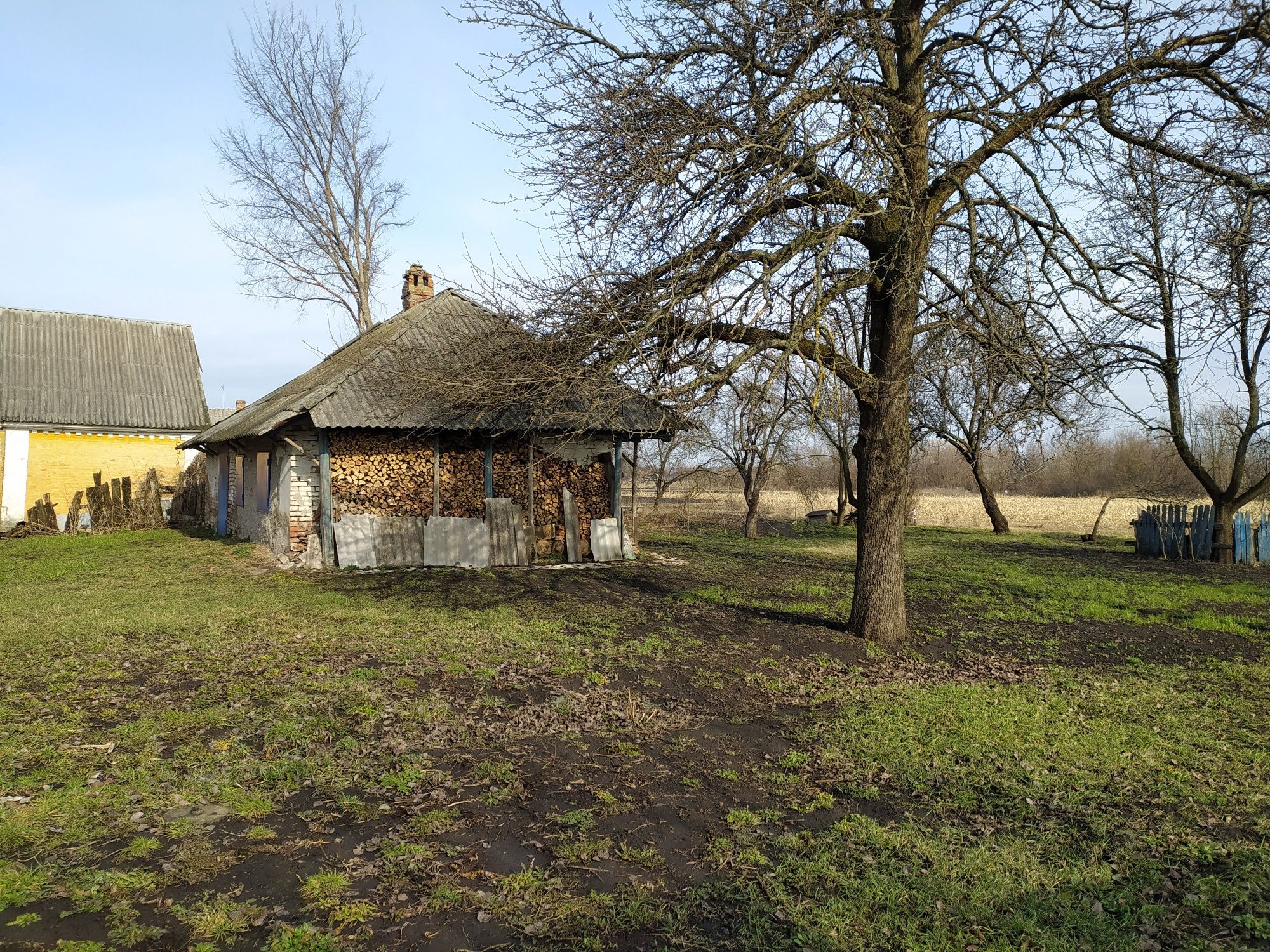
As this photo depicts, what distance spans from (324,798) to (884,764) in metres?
3.66

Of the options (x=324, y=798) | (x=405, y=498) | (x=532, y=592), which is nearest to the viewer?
(x=324, y=798)

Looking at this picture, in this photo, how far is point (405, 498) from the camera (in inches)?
586

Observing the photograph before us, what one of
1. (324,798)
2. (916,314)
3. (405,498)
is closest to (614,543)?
(405,498)

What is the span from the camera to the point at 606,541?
52.5 ft

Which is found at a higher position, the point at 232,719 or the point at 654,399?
the point at 654,399

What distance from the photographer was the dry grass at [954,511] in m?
28.7

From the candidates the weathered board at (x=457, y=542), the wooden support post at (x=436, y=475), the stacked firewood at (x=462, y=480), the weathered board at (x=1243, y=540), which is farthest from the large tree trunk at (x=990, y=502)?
the wooden support post at (x=436, y=475)

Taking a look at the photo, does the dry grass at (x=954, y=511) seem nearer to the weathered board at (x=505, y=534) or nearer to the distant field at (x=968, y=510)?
the distant field at (x=968, y=510)

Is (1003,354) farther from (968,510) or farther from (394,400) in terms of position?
(968,510)

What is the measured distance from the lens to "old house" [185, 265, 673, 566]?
13992 millimetres

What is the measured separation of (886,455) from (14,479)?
24.2 m

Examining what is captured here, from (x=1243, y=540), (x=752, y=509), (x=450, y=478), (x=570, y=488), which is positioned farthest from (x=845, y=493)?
(x=450, y=478)

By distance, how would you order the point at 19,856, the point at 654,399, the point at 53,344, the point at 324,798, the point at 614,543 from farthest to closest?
1. the point at 53,344
2. the point at 614,543
3. the point at 654,399
4. the point at 324,798
5. the point at 19,856

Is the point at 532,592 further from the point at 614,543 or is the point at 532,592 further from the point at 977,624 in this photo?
the point at 977,624
